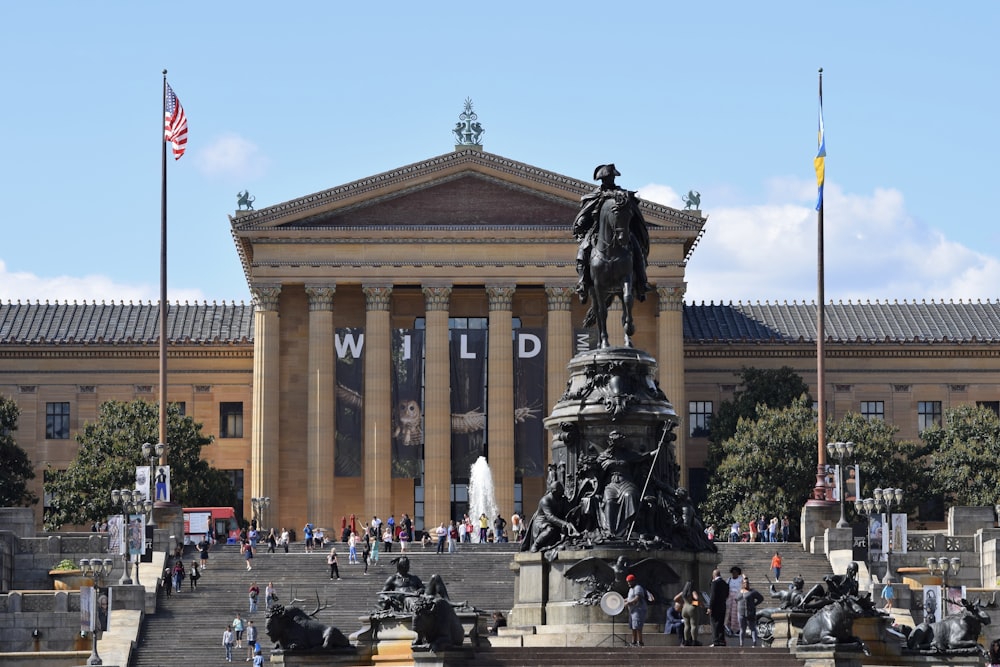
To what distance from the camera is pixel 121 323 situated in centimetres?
12650

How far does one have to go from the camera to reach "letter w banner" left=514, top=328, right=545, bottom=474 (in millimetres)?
108375

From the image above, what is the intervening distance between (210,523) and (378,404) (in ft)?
48.6

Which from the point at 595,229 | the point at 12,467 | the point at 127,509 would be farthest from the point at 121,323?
the point at 595,229

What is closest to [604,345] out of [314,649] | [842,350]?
[314,649]

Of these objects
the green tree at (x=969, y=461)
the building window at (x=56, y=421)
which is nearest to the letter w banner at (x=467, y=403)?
the green tree at (x=969, y=461)

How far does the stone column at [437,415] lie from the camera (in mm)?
108312

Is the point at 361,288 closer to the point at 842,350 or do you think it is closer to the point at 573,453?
the point at 842,350

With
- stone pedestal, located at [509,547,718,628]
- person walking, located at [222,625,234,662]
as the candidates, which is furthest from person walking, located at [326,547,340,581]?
stone pedestal, located at [509,547,718,628]

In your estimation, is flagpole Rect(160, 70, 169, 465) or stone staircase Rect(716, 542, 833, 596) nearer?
stone staircase Rect(716, 542, 833, 596)

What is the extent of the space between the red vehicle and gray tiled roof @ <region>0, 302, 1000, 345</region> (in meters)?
20.9

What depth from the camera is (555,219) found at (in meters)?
111

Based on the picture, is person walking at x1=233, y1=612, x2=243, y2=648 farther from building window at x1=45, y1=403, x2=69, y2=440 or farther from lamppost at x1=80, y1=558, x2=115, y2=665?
building window at x1=45, y1=403, x2=69, y2=440

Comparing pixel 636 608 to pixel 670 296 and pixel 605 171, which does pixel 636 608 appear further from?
pixel 670 296

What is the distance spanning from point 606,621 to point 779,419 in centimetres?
6327
